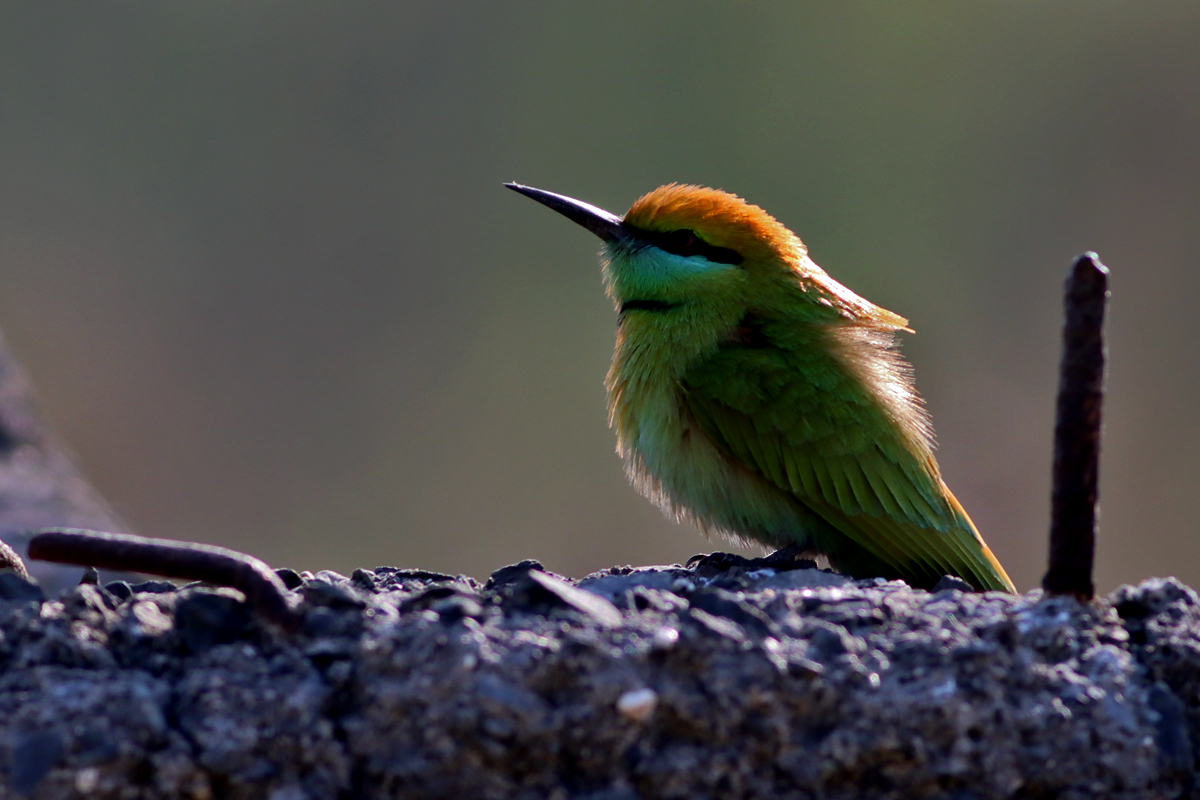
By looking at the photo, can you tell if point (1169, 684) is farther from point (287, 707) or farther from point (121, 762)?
point (121, 762)

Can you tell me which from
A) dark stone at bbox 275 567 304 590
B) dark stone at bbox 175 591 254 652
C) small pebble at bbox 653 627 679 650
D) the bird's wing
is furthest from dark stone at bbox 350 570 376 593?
the bird's wing

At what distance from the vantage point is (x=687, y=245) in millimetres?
3760

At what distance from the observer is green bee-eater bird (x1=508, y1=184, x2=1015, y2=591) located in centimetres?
296

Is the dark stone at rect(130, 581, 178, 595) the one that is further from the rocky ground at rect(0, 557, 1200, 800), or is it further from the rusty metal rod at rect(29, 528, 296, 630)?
the rusty metal rod at rect(29, 528, 296, 630)

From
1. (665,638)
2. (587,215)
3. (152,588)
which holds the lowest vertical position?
(665,638)

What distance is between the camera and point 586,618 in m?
1.44

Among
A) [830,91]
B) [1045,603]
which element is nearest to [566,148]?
[830,91]

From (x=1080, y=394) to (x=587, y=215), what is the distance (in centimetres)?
276

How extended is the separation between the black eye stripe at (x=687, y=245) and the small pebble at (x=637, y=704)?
2.42 m

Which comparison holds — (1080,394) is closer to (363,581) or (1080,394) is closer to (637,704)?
(637,704)

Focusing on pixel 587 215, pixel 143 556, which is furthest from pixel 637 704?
pixel 587 215

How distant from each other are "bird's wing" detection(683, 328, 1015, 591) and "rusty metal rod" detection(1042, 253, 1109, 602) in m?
1.51

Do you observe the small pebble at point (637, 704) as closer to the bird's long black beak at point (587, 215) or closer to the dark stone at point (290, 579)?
the dark stone at point (290, 579)

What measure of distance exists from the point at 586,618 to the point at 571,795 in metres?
0.20
